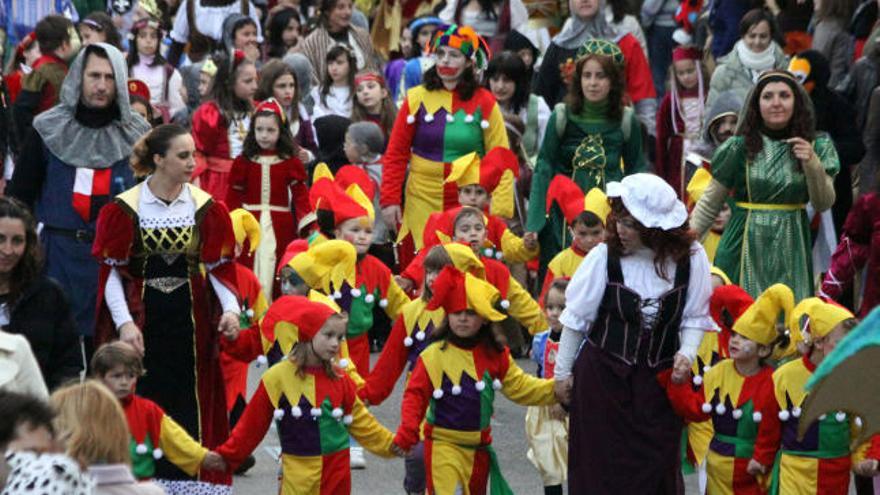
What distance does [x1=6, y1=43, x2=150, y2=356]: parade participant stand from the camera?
11.1 m

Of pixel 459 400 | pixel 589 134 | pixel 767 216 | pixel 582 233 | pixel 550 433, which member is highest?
pixel 589 134

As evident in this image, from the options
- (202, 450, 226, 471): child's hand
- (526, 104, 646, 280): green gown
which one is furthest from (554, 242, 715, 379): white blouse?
(526, 104, 646, 280): green gown

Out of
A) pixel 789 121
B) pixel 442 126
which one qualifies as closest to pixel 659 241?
pixel 789 121

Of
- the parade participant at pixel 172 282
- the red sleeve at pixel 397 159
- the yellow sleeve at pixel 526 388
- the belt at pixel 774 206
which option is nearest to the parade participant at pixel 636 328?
the yellow sleeve at pixel 526 388

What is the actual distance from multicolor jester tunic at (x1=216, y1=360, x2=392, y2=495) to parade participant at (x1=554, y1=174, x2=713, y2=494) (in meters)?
Result: 1.00

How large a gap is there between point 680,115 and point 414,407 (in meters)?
6.88

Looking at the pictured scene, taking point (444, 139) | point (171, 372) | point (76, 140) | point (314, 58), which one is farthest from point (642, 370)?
point (314, 58)

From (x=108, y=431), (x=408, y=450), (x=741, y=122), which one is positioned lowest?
(x=408, y=450)

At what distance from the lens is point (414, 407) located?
970 centimetres

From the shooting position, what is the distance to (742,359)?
9898 millimetres

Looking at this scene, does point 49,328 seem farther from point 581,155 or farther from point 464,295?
point 581,155

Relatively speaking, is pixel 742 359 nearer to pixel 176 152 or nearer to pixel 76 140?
pixel 176 152

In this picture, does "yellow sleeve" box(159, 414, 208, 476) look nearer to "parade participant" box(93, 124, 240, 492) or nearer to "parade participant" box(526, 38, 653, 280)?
"parade participant" box(93, 124, 240, 492)

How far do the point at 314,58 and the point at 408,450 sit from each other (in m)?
8.85
